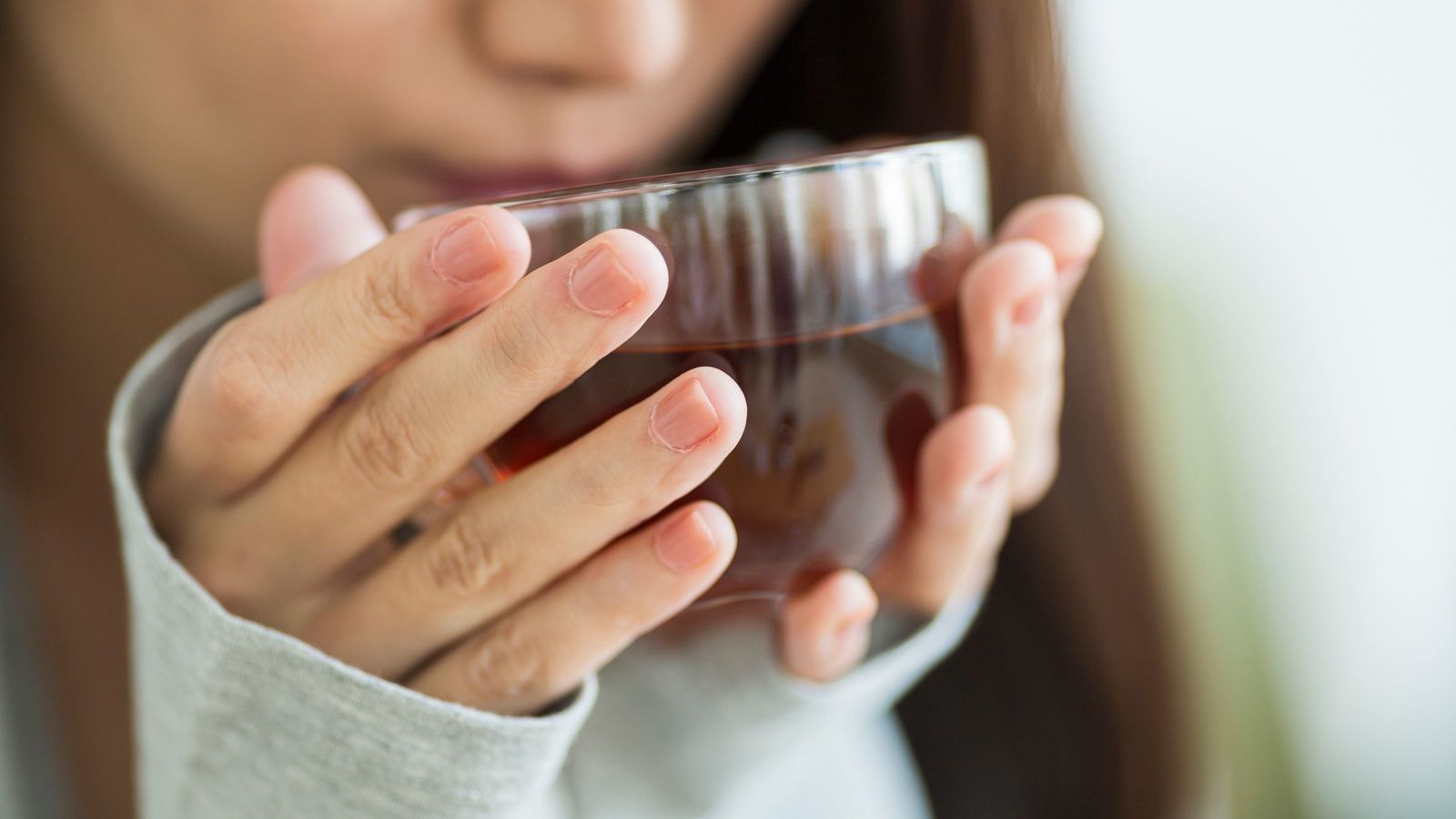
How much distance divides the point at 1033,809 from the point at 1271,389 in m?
1.00

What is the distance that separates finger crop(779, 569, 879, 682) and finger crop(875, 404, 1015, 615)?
0.16 feet

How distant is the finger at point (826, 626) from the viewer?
592mm

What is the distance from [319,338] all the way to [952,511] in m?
0.35

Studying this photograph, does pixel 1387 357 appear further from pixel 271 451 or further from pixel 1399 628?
pixel 271 451

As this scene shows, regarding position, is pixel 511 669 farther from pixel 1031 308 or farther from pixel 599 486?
pixel 1031 308

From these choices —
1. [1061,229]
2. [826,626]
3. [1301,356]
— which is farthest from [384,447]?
[1301,356]

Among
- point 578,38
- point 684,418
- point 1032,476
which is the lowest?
point 1032,476

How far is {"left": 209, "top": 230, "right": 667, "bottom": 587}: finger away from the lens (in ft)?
1.28

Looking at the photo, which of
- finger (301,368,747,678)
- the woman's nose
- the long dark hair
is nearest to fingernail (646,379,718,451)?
finger (301,368,747,678)

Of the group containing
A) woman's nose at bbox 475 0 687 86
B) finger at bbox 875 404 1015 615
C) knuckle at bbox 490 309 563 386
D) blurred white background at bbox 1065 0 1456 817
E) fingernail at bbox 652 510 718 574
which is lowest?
blurred white background at bbox 1065 0 1456 817

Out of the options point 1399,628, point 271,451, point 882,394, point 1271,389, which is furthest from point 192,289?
point 1399,628

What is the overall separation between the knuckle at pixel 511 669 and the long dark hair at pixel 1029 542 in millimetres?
627

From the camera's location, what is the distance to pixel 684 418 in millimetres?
404

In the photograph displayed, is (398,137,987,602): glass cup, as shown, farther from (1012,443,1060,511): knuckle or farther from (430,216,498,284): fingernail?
(1012,443,1060,511): knuckle
